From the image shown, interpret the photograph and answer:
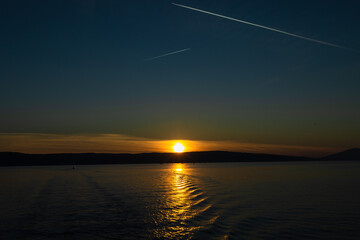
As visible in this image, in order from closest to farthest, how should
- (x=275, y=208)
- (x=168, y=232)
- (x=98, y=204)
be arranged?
(x=168, y=232), (x=275, y=208), (x=98, y=204)

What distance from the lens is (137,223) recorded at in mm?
22266

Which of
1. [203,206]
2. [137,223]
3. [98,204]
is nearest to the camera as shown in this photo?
[137,223]

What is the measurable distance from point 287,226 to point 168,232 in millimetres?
8282

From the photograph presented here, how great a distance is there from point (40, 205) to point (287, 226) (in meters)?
24.7

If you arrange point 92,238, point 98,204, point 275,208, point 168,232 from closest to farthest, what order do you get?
point 92,238 < point 168,232 < point 275,208 < point 98,204

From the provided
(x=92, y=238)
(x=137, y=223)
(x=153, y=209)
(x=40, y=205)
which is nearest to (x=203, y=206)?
(x=153, y=209)

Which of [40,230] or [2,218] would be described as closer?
[40,230]

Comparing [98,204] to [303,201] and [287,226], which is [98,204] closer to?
[287,226]

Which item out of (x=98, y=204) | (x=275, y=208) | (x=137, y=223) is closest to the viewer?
(x=137, y=223)

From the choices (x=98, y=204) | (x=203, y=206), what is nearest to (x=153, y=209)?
(x=203, y=206)

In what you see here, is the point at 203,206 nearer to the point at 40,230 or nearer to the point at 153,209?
the point at 153,209

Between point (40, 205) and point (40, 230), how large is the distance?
1263 cm

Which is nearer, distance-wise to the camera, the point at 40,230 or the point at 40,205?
the point at 40,230

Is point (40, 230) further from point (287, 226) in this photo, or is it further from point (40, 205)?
point (287, 226)
